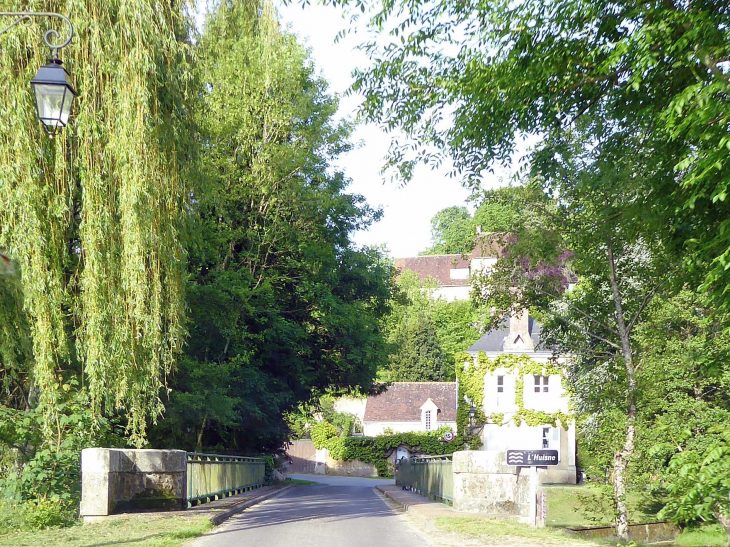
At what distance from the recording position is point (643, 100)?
9.65 metres

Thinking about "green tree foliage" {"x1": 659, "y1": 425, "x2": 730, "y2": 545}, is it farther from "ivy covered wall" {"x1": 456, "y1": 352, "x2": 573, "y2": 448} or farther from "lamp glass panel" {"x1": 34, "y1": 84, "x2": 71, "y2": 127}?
"ivy covered wall" {"x1": 456, "y1": 352, "x2": 573, "y2": 448}

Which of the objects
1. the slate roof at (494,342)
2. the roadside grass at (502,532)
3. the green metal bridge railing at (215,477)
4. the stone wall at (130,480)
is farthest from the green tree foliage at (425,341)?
the roadside grass at (502,532)

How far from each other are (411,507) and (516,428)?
1195 inches

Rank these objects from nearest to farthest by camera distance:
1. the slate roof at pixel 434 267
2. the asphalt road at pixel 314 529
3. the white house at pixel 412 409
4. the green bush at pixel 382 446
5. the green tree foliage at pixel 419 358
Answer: the asphalt road at pixel 314 529 → the green bush at pixel 382 446 → the white house at pixel 412 409 → the green tree foliage at pixel 419 358 → the slate roof at pixel 434 267

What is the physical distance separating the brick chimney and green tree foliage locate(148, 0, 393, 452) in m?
20.8

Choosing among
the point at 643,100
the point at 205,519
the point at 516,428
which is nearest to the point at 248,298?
the point at 205,519

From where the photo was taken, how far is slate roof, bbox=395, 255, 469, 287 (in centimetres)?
10081

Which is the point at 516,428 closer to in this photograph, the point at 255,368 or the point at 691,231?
the point at 255,368

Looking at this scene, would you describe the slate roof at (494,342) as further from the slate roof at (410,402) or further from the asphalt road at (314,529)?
the asphalt road at (314,529)

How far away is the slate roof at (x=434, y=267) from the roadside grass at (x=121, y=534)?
283ft

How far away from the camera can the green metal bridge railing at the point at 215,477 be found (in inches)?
696

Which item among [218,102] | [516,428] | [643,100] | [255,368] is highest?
[218,102]

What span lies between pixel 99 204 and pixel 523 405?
39.8 metres

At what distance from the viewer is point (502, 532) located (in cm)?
1316
